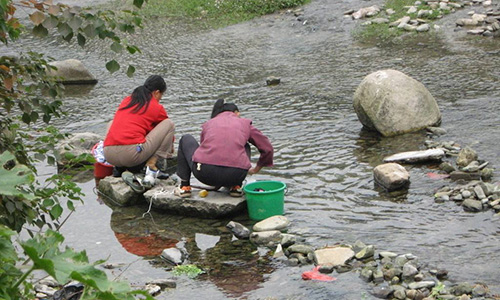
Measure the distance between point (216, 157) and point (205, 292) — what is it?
6.12 ft

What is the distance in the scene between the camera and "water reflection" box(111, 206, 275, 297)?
6.37 m

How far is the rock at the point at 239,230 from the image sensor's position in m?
7.21

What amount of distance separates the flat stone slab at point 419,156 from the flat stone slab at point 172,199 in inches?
85.1

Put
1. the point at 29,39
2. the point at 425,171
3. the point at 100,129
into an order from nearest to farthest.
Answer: the point at 425,171 → the point at 100,129 → the point at 29,39

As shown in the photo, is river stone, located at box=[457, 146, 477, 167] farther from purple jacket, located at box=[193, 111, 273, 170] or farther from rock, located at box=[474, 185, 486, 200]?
purple jacket, located at box=[193, 111, 273, 170]

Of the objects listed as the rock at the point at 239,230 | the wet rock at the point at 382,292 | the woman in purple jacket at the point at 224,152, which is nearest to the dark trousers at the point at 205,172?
the woman in purple jacket at the point at 224,152

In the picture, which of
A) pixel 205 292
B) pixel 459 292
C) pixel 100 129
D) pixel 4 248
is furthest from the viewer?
pixel 100 129

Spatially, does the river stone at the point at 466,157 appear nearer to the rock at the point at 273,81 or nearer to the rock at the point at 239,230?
the rock at the point at 239,230

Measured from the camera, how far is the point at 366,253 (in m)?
6.34

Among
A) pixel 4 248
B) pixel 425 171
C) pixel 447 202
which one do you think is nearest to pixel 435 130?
pixel 425 171

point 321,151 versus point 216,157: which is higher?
point 216,157

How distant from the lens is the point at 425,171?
28.1 feet

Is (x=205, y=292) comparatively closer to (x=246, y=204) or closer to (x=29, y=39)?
(x=246, y=204)

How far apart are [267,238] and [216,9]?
14.2 meters
